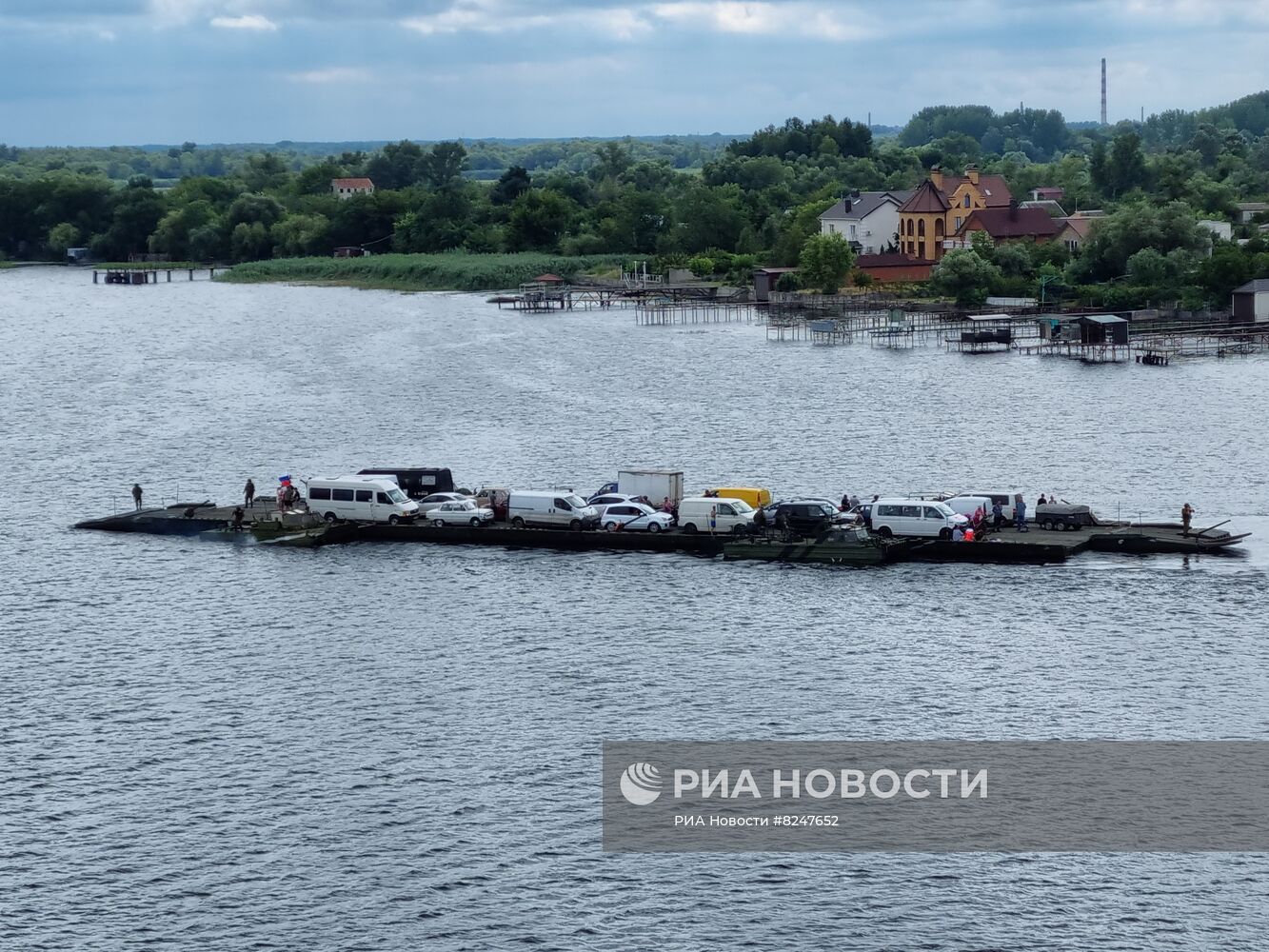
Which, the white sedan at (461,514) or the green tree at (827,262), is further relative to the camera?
the green tree at (827,262)

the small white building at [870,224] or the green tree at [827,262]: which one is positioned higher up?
the small white building at [870,224]

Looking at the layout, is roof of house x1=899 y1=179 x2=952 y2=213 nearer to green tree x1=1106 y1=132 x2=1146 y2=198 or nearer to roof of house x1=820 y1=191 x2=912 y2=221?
roof of house x1=820 y1=191 x2=912 y2=221

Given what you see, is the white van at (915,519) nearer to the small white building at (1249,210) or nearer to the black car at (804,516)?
the black car at (804,516)

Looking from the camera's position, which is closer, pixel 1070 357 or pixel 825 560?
pixel 825 560

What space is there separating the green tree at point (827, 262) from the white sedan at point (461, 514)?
97.6m

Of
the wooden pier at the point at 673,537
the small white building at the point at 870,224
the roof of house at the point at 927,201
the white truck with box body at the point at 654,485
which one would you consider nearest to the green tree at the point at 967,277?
the roof of house at the point at 927,201

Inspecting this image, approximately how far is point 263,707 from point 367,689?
9.80ft

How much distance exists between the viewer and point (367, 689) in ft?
158

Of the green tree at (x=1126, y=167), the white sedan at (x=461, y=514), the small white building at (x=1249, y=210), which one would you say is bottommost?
the white sedan at (x=461, y=514)

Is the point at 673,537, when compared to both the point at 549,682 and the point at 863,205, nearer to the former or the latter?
the point at 549,682

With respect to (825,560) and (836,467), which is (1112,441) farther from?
(825,560)

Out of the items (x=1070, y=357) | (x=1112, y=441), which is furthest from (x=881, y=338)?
(x=1112, y=441)

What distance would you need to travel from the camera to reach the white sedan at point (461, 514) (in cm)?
6525

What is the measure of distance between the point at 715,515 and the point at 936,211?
106571 mm
